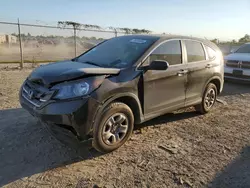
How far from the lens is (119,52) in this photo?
172 inches

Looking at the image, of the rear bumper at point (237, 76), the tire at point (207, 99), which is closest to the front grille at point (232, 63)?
the rear bumper at point (237, 76)

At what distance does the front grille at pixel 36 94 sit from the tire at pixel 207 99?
3.47 meters

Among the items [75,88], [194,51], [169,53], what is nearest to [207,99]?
[194,51]

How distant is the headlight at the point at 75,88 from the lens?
321cm

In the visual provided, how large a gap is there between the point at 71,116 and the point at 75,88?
371mm

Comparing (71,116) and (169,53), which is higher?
(169,53)

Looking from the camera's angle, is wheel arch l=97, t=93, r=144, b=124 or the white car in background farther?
the white car in background

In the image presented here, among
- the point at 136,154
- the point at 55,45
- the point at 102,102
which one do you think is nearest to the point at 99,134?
the point at 102,102

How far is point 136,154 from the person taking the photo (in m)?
3.71

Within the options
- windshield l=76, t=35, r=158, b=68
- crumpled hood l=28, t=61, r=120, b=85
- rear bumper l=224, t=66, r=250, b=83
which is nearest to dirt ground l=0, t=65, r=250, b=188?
crumpled hood l=28, t=61, r=120, b=85

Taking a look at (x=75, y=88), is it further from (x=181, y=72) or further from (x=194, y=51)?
(x=194, y=51)

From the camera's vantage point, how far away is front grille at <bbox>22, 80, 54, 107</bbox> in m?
3.30

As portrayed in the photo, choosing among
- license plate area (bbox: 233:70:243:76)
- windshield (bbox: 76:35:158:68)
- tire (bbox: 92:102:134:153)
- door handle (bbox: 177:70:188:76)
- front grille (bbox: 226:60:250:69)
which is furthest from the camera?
license plate area (bbox: 233:70:243:76)

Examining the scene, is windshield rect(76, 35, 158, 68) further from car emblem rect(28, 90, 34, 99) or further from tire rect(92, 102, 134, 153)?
car emblem rect(28, 90, 34, 99)
